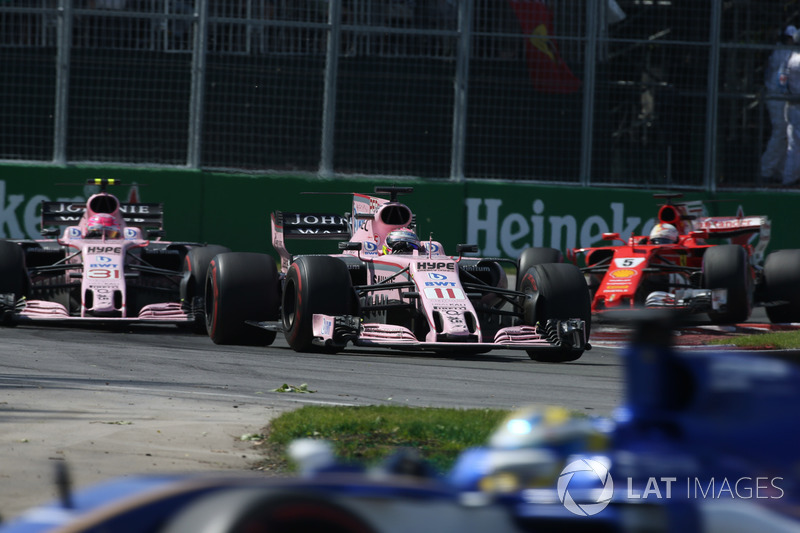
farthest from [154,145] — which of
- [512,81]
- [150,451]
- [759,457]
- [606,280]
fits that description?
[759,457]

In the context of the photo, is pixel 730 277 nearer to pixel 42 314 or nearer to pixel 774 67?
pixel 42 314

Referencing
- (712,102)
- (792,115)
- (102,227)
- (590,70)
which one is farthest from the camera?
(792,115)

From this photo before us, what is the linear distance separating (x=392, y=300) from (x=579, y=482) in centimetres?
899

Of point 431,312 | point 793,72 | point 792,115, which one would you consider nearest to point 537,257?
point 431,312

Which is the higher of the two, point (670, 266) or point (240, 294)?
point (670, 266)

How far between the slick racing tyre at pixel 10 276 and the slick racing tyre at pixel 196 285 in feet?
5.66

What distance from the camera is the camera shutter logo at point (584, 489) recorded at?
2.69m

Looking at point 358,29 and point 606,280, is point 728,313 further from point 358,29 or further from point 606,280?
point 358,29

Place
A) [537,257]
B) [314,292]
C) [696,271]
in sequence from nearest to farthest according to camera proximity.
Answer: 1. [314,292]
2. [696,271]
3. [537,257]

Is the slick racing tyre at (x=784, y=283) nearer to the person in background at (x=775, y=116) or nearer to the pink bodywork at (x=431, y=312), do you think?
the pink bodywork at (x=431, y=312)

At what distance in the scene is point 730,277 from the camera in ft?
47.6

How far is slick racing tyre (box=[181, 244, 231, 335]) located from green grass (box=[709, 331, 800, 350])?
224 inches

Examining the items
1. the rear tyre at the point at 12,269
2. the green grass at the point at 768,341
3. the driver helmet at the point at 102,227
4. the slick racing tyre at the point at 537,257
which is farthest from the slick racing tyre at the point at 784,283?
the rear tyre at the point at 12,269

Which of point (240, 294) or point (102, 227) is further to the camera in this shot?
point (102, 227)
